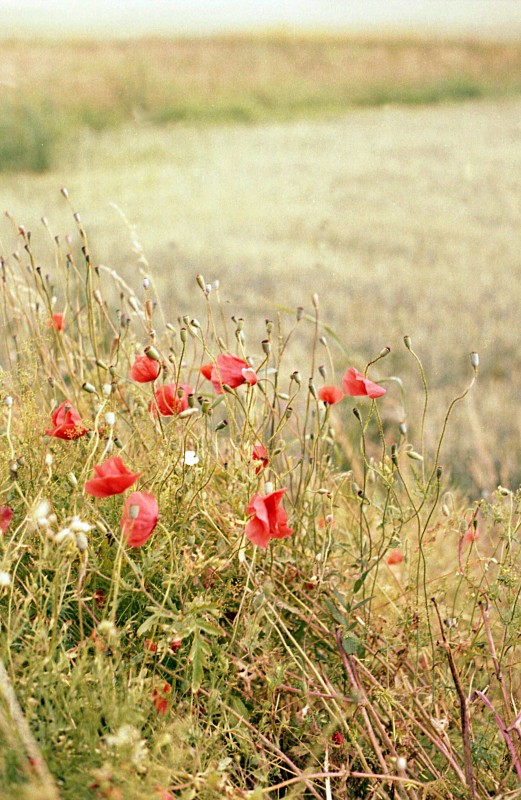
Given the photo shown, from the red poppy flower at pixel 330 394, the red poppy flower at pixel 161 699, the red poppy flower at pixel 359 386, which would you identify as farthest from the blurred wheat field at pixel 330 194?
the red poppy flower at pixel 161 699

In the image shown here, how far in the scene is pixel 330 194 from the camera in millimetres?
5934

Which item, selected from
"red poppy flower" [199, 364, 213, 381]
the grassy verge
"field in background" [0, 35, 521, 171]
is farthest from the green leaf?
"field in background" [0, 35, 521, 171]

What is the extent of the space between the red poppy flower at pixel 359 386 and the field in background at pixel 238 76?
681 cm

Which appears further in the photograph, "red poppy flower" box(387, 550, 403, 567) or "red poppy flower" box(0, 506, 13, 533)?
"red poppy flower" box(387, 550, 403, 567)

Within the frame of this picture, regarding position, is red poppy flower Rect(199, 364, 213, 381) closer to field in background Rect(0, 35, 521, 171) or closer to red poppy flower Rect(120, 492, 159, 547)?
red poppy flower Rect(120, 492, 159, 547)

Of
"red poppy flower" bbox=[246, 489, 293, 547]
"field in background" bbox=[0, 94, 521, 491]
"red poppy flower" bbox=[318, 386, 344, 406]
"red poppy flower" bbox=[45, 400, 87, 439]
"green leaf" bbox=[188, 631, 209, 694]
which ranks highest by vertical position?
"red poppy flower" bbox=[45, 400, 87, 439]

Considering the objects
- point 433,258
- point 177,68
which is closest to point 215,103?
point 177,68

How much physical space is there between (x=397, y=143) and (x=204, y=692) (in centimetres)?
736

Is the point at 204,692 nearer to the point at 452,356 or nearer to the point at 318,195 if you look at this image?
the point at 452,356

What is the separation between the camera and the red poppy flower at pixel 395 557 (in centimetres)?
147

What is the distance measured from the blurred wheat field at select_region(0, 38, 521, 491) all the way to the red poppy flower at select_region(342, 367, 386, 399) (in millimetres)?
1218

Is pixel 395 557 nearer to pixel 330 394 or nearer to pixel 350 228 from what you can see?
pixel 330 394

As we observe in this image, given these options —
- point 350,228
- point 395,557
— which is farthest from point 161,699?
point 350,228

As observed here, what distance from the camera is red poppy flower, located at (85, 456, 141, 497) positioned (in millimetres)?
917
